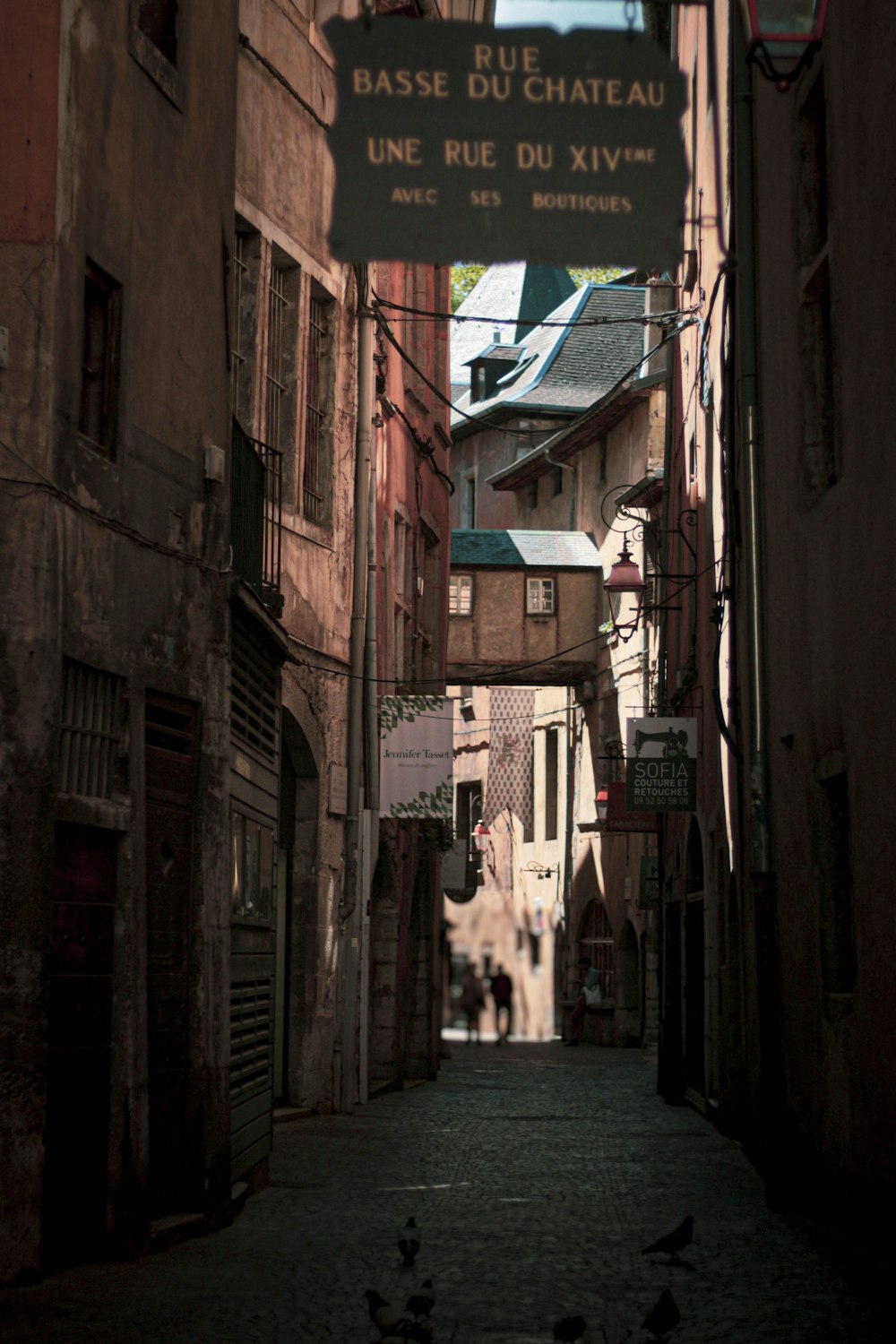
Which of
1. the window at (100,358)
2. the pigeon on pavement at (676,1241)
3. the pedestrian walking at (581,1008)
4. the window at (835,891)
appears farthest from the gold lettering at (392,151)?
the pedestrian walking at (581,1008)

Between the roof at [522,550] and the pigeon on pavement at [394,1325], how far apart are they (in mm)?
31545

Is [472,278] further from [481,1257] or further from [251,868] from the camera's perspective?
[481,1257]

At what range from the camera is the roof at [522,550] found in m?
38.4

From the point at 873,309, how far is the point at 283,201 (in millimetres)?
8666

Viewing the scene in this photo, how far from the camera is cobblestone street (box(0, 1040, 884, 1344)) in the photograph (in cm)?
759

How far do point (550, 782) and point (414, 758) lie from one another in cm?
2673

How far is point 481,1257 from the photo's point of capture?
31.5 feet

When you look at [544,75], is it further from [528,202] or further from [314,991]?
[314,991]

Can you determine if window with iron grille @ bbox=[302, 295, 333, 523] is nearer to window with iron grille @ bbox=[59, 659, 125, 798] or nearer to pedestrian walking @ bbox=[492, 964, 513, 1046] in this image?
window with iron grille @ bbox=[59, 659, 125, 798]

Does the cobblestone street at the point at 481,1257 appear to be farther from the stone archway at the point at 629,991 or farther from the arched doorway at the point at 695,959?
the stone archway at the point at 629,991

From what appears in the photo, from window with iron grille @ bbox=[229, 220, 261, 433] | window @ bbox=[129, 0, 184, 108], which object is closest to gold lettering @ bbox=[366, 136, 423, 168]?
window @ bbox=[129, 0, 184, 108]

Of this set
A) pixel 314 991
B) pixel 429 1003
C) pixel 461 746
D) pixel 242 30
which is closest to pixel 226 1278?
pixel 314 991

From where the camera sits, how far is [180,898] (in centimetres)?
1035

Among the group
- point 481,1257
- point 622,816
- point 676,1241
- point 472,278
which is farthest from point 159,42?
point 472,278
